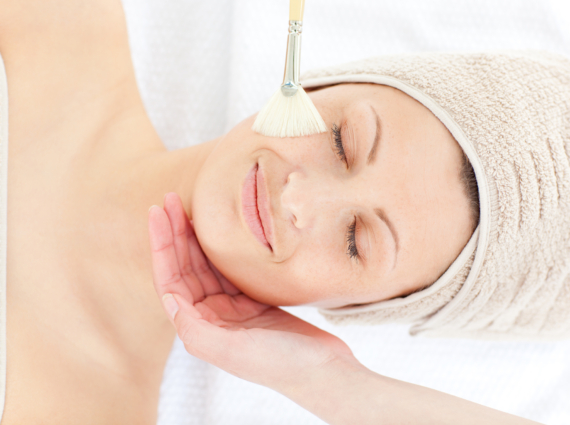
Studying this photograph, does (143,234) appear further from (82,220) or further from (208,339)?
(208,339)

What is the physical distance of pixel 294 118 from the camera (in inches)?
37.3

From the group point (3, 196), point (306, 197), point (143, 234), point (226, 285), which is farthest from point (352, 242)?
point (3, 196)

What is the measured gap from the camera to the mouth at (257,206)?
0.93 m

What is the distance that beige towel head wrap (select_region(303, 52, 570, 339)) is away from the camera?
95cm

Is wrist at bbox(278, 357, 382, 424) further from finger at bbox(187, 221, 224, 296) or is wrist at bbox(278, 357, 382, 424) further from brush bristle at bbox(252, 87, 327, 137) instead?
brush bristle at bbox(252, 87, 327, 137)

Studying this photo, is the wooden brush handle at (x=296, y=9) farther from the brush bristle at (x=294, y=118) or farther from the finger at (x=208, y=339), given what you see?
the finger at (x=208, y=339)

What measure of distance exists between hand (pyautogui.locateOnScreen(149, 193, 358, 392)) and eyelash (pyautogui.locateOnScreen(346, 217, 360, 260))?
8.5 inches

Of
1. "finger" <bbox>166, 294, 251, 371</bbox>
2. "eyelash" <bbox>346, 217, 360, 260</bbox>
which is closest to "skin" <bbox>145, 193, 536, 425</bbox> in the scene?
"finger" <bbox>166, 294, 251, 371</bbox>

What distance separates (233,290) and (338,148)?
46 centimetres

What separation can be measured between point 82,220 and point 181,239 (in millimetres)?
265

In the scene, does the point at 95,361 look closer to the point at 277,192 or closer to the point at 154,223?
the point at 154,223

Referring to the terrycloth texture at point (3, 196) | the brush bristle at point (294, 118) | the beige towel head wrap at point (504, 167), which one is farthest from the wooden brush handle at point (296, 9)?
the terrycloth texture at point (3, 196)

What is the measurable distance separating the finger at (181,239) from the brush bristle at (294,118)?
26cm

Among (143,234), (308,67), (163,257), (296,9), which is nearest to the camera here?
(296,9)
